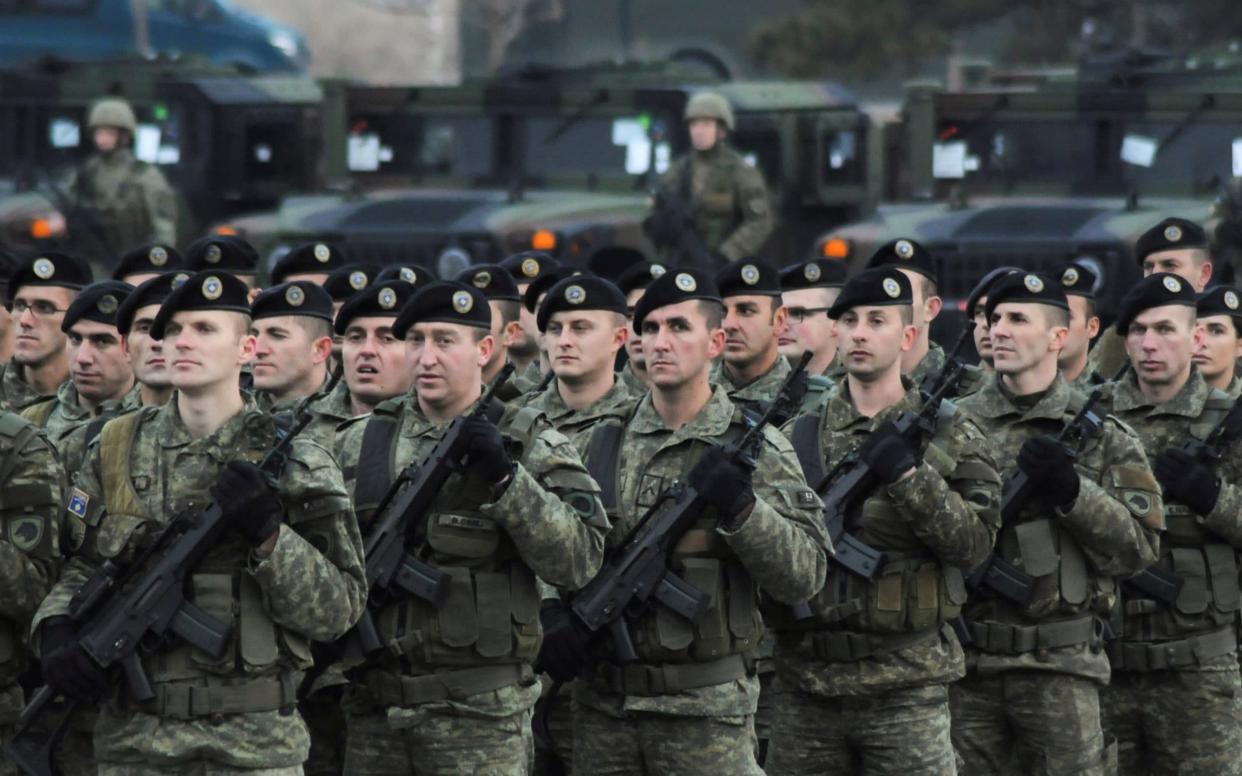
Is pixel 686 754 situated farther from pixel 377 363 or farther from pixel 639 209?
pixel 639 209

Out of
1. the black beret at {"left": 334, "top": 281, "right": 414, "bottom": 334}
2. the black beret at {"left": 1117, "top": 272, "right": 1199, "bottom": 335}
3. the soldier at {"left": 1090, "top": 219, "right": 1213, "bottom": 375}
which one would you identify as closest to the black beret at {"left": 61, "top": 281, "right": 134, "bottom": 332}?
the black beret at {"left": 334, "top": 281, "right": 414, "bottom": 334}

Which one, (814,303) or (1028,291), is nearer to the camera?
(1028,291)

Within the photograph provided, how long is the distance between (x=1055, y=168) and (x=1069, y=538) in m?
6.67

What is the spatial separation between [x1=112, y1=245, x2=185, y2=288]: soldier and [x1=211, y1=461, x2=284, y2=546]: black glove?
3787 mm

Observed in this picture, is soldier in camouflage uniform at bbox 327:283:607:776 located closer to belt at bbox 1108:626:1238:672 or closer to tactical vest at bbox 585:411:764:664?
tactical vest at bbox 585:411:764:664

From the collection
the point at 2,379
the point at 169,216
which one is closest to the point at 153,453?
the point at 2,379

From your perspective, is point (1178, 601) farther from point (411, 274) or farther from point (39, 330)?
point (39, 330)

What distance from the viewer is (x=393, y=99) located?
15391 mm

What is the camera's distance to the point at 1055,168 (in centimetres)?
1406

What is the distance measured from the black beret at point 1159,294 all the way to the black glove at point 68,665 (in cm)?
385

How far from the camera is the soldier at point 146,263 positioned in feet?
31.0

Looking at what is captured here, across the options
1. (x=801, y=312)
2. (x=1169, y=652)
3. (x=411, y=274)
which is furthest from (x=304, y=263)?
(x=1169, y=652)

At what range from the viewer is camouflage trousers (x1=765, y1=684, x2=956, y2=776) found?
7117 mm

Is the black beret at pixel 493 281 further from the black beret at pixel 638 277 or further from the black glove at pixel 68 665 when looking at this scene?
the black glove at pixel 68 665
